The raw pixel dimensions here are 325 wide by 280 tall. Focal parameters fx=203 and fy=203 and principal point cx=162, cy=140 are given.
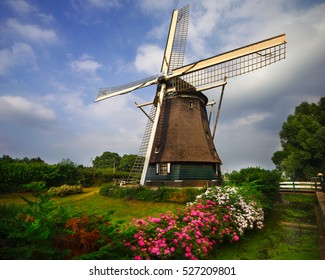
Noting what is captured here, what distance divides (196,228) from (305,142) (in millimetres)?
28082

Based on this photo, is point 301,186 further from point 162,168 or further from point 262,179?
point 162,168

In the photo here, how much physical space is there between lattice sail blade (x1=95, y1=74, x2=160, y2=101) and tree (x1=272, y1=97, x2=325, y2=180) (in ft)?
71.3

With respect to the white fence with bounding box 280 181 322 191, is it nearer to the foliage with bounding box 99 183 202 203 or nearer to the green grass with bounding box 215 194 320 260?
the green grass with bounding box 215 194 320 260

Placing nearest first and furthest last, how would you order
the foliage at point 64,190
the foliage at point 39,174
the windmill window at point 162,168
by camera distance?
1. the windmill window at point 162,168
2. the foliage at point 64,190
3. the foliage at point 39,174

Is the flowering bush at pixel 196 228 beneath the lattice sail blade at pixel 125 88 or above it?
beneath

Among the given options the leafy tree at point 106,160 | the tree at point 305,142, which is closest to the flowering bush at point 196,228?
the tree at point 305,142

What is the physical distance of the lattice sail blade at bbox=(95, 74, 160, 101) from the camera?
15.4m

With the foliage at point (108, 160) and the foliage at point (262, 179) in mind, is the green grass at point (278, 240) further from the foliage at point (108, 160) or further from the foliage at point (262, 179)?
the foliage at point (108, 160)

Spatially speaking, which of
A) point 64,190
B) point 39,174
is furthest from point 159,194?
point 39,174

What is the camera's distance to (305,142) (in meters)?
26.2

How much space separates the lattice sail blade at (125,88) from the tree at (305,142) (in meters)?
21.7

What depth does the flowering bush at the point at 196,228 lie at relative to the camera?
3648 millimetres

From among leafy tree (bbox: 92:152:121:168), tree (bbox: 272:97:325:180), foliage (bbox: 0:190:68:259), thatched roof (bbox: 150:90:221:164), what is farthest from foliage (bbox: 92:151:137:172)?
foliage (bbox: 0:190:68:259)
